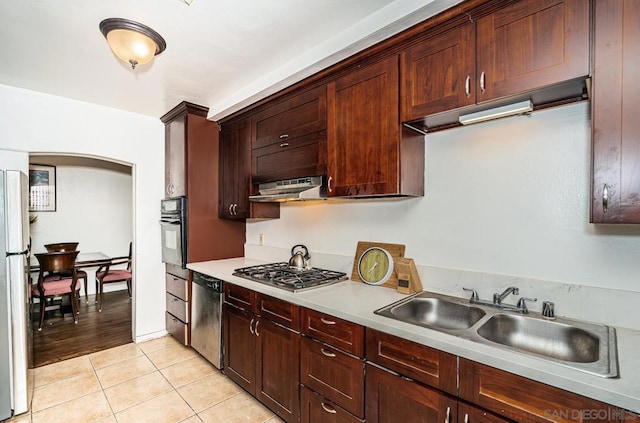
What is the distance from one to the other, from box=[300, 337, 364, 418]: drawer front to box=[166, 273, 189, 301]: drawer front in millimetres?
1793

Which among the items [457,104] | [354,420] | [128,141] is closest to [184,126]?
[128,141]

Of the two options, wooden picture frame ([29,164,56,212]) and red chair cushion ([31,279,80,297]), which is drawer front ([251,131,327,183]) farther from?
wooden picture frame ([29,164,56,212])

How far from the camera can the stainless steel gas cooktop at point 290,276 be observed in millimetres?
2152

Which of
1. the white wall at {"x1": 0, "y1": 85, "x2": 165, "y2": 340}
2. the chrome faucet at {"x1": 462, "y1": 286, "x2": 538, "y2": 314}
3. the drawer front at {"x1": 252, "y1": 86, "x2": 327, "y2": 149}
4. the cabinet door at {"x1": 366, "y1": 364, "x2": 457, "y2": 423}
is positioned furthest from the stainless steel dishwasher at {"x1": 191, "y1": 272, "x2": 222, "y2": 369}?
the chrome faucet at {"x1": 462, "y1": 286, "x2": 538, "y2": 314}

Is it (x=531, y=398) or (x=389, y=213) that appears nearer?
(x=531, y=398)

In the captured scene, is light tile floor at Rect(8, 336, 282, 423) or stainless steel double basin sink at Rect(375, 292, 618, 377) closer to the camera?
stainless steel double basin sink at Rect(375, 292, 618, 377)

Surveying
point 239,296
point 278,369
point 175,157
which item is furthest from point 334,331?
point 175,157

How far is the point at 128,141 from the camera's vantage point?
344cm

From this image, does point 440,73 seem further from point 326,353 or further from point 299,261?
point 299,261

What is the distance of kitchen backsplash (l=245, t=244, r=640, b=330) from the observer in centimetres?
136

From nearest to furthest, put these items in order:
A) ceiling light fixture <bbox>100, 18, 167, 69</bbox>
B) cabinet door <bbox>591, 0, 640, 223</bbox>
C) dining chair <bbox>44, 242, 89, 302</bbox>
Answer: cabinet door <bbox>591, 0, 640, 223</bbox> → ceiling light fixture <bbox>100, 18, 167, 69</bbox> → dining chair <bbox>44, 242, 89, 302</bbox>

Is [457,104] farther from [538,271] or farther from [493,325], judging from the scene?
[493,325]

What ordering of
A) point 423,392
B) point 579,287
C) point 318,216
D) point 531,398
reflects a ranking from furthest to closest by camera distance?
point 318,216 < point 579,287 < point 423,392 < point 531,398

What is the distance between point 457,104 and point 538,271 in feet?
3.11
